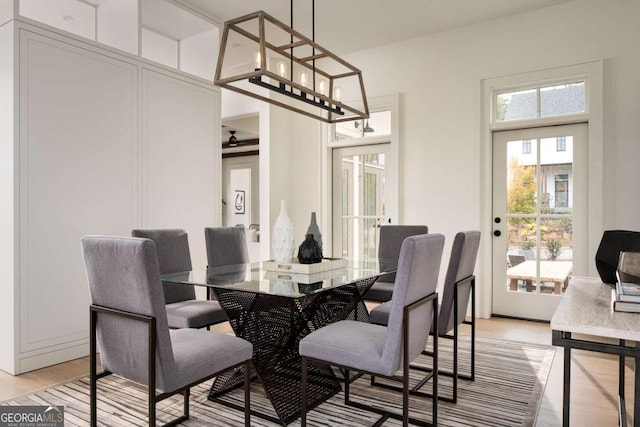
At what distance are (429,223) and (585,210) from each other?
1432mm

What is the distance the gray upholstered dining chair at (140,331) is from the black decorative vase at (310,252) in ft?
3.06

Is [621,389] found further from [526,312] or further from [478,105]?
[478,105]

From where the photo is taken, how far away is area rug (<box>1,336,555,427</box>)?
2250mm

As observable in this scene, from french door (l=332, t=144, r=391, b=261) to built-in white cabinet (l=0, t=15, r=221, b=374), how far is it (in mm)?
2087

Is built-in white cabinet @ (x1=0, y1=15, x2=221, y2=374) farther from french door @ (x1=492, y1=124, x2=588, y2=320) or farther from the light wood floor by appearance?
french door @ (x1=492, y1=124, x2=588, y2=320)

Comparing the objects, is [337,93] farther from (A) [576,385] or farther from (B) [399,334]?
(A) [576,385]

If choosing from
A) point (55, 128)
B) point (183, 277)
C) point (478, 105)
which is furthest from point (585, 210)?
point (55, 128)

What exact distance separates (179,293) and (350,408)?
1404 mm

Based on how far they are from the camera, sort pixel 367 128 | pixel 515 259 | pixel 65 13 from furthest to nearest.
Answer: pixel 367 128 → pixel 515 259 → pixel 65 13

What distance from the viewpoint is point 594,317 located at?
58.3 inches

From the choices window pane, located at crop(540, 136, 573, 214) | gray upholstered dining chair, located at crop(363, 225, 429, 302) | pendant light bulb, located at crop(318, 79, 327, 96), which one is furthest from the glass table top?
window pane, located at crop(540, 136, 573, 214)

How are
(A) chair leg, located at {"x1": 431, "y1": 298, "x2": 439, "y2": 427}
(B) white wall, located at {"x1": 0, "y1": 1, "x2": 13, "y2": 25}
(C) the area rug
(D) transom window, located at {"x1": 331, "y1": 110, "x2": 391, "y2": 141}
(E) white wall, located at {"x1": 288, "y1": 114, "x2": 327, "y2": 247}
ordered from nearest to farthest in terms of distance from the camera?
(A) chair leg, located at {"x1": 431, "y1": 298, "x2": 439, "y2": 427}, (C) the area rug, (B) white wall, located at {"x1": 0, "y1": 1, "x2": 13, "y2": 25}, (D) transom window, located at {"x1": 331, "y1": 110, "x2": 391, "y2": 141}, (E) white wall, located at {"x1": 288, "y1": 114, "x2": 327, "y2": 247}

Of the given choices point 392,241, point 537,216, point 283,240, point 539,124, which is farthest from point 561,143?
point 283,240

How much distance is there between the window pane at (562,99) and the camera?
3.98 m
